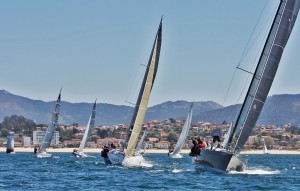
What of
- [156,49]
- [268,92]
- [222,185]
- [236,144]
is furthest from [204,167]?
[156,49]

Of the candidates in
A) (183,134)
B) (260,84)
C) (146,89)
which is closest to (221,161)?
(260,84)

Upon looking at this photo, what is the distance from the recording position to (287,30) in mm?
53156

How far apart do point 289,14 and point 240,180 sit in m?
12.1

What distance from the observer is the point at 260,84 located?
5397 centimetres

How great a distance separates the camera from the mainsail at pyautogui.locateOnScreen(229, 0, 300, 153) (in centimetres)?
5309

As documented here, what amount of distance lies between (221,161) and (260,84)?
5952 mm

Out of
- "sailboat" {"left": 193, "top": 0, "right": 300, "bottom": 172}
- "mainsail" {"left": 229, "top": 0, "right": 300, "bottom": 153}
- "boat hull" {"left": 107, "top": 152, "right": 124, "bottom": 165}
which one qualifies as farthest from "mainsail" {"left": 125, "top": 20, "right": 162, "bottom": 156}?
"mainsail" {"left": 229, "top": 0, "right": 300, "bottom": 153}

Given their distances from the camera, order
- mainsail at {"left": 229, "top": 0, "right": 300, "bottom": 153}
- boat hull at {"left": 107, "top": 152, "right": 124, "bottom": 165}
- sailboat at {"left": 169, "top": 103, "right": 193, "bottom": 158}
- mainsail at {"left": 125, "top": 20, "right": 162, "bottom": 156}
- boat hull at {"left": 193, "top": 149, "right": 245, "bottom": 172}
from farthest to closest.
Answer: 1. sailboat at {"left": 169, "top": 103, "right": 193, "bottom": 158}
2. mainsail at {"left": 125, "top": 20, "right": 162, "bottom": 156}
3. boat hull at {"left": 107, "top": 152, "right": 124, "bottom": 165}
4. boat hull at {"left": 193, "top": 149, "right": 245, "bottom": 172}
5. mainsail at {"left": 229, "top": 0, "right": 300, "bottom": 153}

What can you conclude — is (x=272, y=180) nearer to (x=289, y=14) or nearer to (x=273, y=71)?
(x=273, y=71)

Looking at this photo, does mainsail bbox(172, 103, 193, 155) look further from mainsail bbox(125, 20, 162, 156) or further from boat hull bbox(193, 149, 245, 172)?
boat hull bbox(193, 149, 245, 172)

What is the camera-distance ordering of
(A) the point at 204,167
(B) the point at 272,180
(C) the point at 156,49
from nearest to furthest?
(B) the point at 272,180 → (A) the point at 204,167 → (C) the point at 156,49

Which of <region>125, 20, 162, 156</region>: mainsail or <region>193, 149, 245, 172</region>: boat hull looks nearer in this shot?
<region>193, 149, 245, 172</region>: boat hull

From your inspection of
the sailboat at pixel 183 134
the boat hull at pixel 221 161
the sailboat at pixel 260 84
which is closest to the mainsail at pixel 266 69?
the sailboat at pixel 260 84

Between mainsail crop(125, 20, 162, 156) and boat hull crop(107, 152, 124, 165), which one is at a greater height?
mainsail crop(125, 20, 162, 156)
